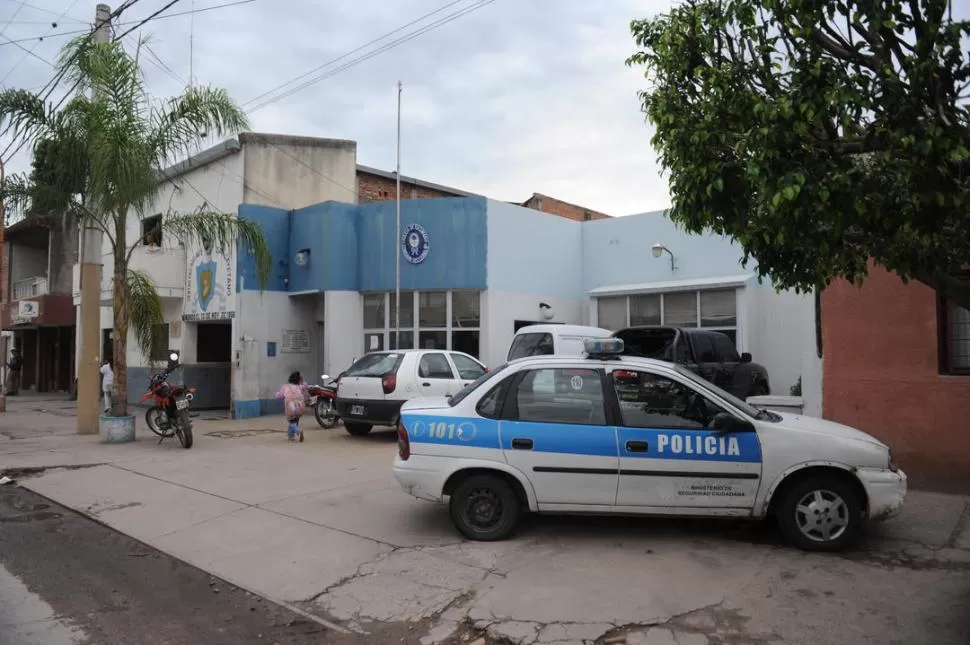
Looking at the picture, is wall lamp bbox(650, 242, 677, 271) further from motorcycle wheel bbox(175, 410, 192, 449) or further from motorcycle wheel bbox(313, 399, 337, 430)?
motorcycle wheel bbox(175, 410, 192, 449)

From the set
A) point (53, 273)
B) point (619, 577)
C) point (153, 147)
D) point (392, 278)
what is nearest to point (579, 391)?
point (619, 577)

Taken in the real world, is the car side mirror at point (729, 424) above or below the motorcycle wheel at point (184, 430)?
above

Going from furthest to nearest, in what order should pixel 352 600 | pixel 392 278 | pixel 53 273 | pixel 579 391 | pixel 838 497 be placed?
pixel 53 273 → pixel 392 278 → pixel 579 391 → pixel 838 497 → pixel 352 600

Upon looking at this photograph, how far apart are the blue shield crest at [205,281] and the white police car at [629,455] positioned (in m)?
12.9

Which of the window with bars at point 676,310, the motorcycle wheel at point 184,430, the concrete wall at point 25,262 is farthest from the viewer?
the concrete wall at point 25,262

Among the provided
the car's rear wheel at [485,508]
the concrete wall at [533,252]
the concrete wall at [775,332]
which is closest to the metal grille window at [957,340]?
the car's rear wheel at [485,508]

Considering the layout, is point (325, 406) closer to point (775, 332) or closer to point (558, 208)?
point (775, 332)

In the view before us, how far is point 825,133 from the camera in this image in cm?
501

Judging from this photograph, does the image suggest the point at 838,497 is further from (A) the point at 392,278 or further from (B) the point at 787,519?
(A) the point at 392,278

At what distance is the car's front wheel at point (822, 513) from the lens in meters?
5.68

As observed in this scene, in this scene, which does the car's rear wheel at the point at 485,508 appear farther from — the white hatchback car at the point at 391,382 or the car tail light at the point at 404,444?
the white hatchback car at the point at 391,382

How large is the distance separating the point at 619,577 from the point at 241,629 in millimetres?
2692

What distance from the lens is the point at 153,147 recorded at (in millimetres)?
12539

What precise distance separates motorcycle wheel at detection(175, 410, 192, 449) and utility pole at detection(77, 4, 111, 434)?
3277 mm
